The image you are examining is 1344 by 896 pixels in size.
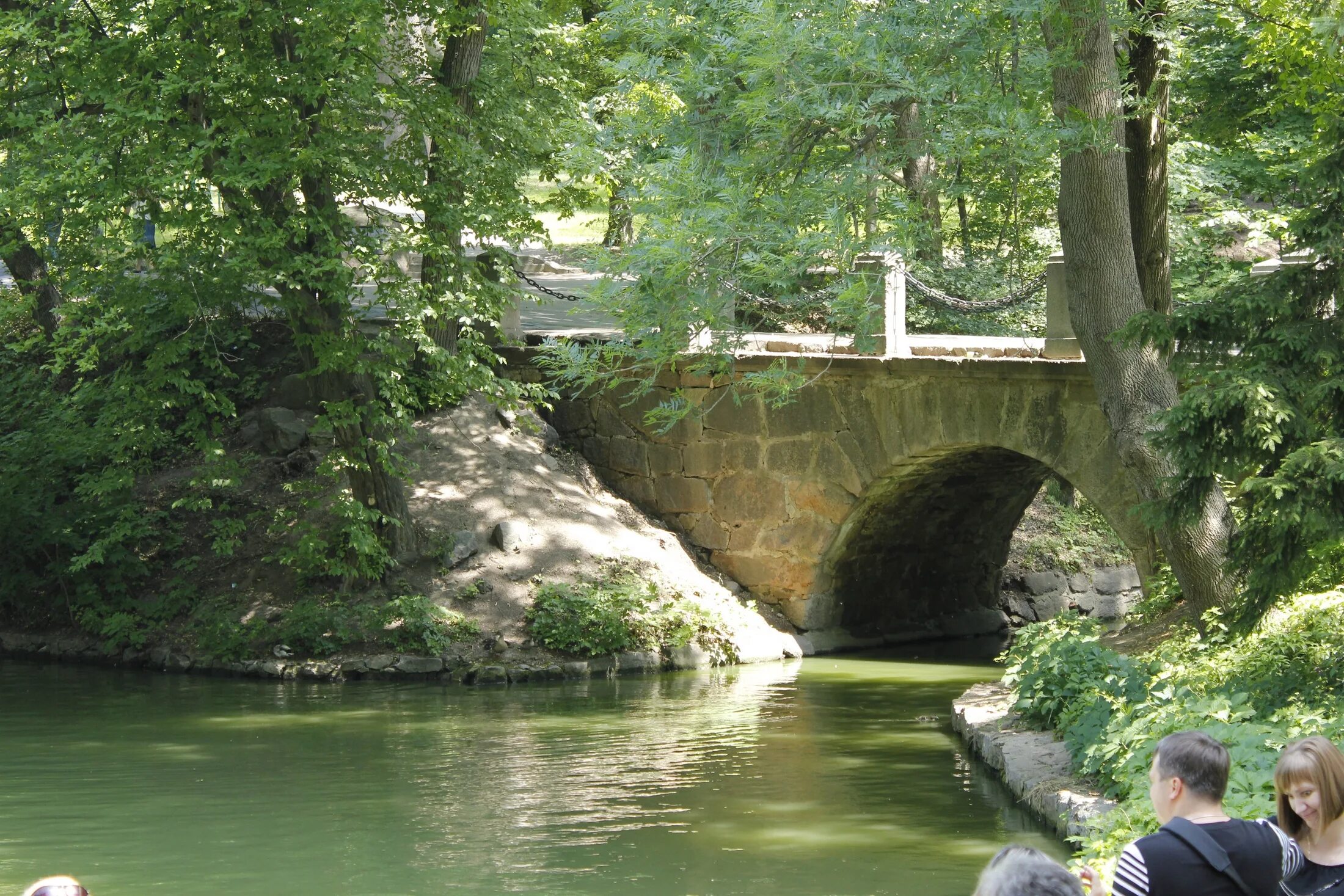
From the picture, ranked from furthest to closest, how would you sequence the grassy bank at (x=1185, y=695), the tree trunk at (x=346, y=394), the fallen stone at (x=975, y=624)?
the fallen stone at (x=975, y=624) → the tree trunk at (x=346, y=394) → the grassy bank at (x=1185, y=695)

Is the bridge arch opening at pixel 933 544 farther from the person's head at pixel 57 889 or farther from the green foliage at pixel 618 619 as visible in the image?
the person's head at pixel 57 889

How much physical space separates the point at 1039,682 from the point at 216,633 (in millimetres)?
8134

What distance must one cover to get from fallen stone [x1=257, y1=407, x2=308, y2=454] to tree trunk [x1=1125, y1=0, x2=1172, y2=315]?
29.9ft

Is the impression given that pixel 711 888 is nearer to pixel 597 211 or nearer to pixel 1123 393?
pixel 1123 393

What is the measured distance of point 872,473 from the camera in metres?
15.0

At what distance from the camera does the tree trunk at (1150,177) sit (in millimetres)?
11508

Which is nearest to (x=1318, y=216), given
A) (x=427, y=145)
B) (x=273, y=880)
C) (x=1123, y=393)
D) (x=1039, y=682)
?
(x=1123, y=393)

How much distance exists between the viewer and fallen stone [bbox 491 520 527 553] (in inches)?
587

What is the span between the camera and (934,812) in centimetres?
855

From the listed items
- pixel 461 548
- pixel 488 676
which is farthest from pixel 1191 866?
pixel 461 548

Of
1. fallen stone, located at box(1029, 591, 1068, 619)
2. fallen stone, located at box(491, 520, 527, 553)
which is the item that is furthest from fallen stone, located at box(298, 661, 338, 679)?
fallen stone, located at box(1029, 591, 1068, 619)

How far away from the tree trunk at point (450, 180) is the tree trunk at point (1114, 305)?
559cm

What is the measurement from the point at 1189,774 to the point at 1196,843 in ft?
0.53

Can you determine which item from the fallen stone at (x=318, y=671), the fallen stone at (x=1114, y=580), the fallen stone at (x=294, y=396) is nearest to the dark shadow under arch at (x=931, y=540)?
the fallen stone at (x=1114, y=580)
